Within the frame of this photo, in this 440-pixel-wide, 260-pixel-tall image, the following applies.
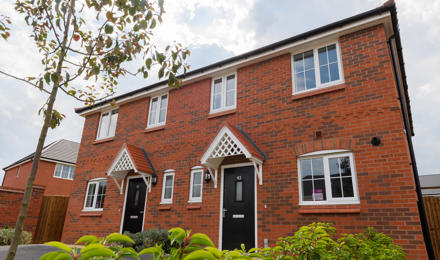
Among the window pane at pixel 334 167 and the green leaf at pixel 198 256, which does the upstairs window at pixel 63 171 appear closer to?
the window pane at pixel 334 167

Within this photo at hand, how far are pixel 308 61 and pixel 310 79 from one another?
629mm

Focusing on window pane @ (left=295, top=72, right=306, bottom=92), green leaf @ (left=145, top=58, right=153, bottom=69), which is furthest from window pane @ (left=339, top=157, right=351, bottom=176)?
green leaf @ (left=145, top=58, right=153, bottom=69)

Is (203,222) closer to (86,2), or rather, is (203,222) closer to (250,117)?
(250,117)

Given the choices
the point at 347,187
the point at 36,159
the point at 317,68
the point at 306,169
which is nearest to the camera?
the point at 36,159

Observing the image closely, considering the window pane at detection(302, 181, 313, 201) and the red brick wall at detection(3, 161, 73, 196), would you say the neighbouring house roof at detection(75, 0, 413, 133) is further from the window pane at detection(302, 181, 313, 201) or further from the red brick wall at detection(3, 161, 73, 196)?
the red brick wall at detection(3, 161, 73, 196)

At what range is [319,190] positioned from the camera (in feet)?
22.0

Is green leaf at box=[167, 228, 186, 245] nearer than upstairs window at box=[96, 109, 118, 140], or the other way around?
green leaf at box=[167, 228, 186, 245]

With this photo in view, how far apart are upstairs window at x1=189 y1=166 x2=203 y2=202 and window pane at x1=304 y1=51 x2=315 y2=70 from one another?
4.54 metres

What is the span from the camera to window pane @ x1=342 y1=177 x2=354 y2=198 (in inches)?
249

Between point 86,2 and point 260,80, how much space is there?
6.19 meters

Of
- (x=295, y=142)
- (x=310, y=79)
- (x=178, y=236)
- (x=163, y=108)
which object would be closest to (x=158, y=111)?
(x=163, y=108)

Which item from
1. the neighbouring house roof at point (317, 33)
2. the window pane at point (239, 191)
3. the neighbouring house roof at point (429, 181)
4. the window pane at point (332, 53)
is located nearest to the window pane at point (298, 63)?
the neighbouring house roof at point (317, 33)

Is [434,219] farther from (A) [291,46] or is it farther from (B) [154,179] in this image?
(B) [154,179]

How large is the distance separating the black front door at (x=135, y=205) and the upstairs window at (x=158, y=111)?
7.59ft
